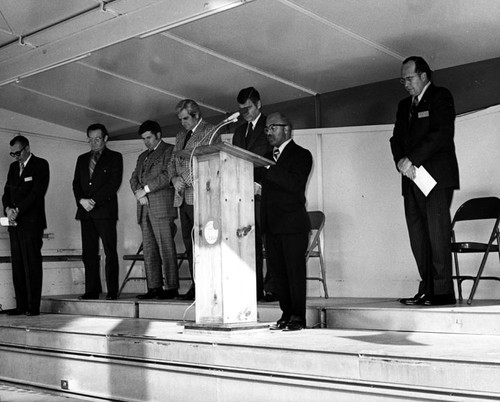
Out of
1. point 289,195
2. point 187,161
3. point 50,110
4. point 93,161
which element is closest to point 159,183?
point 187,161

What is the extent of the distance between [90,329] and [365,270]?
8.37ft

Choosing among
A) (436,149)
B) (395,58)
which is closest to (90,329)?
(436,149)

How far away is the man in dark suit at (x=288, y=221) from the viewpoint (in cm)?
425

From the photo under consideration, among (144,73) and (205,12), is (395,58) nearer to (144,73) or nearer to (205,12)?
(205,12)

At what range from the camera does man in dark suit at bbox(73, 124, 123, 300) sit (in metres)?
6.32

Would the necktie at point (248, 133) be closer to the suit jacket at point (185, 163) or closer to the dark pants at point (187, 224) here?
the suit jacket at point (185, 163)

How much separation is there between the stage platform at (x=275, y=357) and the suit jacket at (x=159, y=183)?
2.75 feet

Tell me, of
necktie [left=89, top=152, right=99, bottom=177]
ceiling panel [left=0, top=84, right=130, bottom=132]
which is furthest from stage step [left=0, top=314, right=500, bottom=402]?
ceiling panel [left=0, top=84, right=130, bottom=132]

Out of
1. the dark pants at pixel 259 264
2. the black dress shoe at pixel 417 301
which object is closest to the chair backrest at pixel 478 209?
the black dress shoe at pixel 417 301

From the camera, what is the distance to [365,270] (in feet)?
20.2

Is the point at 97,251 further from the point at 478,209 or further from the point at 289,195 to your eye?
the point at 478,209

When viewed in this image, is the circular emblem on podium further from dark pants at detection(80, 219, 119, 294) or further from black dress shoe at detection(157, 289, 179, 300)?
dark pants at detection(80, 219, 119, 294)

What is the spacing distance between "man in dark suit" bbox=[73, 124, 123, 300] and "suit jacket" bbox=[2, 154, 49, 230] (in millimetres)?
340

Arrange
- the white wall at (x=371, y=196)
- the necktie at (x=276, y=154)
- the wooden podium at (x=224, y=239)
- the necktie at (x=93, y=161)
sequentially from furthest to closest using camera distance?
the necktie at (x=93, y=161)
the white wall at (x=371, y=196)
the necktie at (x=276, y=154)
the wooden podium at (x=224, y=239)
